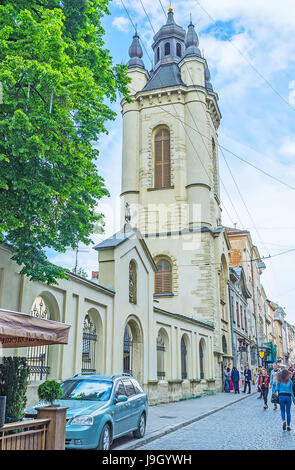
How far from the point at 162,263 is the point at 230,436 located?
2096cm

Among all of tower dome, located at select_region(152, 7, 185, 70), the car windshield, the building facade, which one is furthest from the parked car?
tower dome, located at select_region(152, 7, 185, 70)

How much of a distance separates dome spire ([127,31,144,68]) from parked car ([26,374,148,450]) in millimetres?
31784

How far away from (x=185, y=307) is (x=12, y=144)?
74.4 ft

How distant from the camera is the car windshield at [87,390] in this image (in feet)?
29.2

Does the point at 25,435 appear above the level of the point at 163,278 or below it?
below

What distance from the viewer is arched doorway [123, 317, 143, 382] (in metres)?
17.2

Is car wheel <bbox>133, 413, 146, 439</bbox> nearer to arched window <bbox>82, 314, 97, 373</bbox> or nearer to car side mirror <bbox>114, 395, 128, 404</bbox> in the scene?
car side mirror <bbox>114, 395, 128, 404</bbox>

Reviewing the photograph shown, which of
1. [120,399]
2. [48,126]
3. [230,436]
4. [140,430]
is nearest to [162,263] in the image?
[230,436]


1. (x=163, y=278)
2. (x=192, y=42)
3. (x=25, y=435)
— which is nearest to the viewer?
(x=25, y=435)

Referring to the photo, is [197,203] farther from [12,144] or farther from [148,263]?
[12,144]

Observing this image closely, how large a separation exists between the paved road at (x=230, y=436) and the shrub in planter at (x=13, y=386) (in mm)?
3206

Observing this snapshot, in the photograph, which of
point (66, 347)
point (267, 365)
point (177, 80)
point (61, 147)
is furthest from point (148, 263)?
point (267, 365)

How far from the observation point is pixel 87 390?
918cm

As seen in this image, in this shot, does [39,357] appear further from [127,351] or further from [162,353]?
[162,353]
